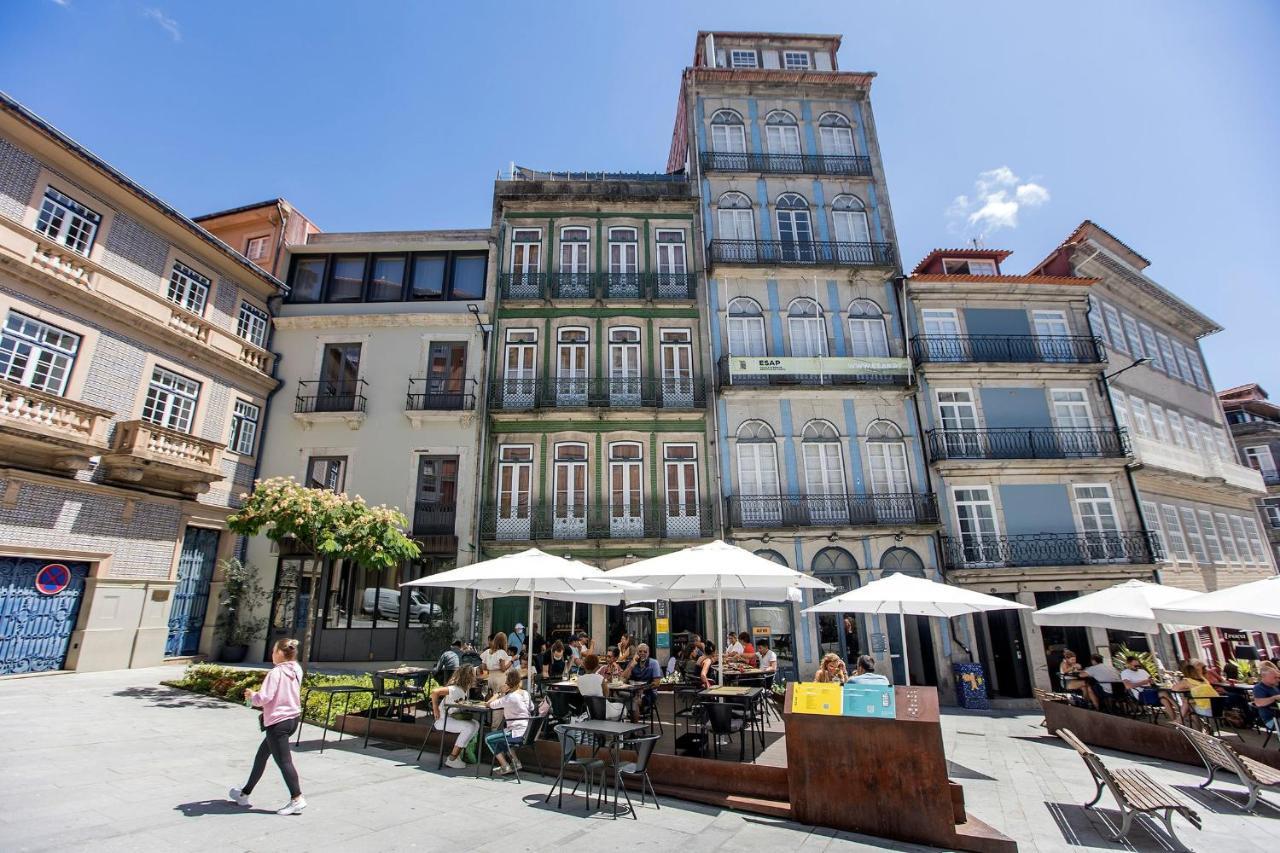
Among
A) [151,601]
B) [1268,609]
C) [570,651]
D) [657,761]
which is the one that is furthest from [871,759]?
[151,601]

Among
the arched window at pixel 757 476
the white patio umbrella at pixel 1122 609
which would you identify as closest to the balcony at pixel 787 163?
the arched window at pixel 757 476

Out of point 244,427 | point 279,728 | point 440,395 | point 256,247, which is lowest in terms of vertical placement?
point 279,728

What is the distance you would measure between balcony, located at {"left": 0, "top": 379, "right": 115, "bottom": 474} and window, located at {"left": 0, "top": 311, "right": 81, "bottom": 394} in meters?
0.42

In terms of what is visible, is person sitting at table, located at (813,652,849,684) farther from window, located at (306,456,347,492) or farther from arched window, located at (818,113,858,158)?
arched window, located at (818,113,858,158)

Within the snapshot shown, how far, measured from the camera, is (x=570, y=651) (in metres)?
13.4

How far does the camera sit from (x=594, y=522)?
17.5 m

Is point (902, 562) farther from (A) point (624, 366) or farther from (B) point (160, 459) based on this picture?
(B) point (160, 459)

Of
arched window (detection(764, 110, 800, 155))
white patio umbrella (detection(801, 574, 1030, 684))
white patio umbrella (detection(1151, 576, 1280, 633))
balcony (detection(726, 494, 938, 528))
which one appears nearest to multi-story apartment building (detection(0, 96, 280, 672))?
balcony (detection(726, 494, 938, 528))

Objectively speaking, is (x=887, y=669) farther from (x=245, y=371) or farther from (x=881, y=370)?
(x=245, y=371)

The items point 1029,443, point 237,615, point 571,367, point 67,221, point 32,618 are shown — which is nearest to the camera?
point 32,618

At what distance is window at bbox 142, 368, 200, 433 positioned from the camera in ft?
49.6

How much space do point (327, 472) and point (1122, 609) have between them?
20.1m

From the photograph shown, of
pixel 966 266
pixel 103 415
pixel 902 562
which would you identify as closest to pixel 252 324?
pixel 103 415

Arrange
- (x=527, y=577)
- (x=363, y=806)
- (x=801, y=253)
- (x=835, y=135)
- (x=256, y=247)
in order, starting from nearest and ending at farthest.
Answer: (x=363, y=806), (x=527, y=577), (x=256, y=247), (x=801, y=253), (x=835, y=135)
